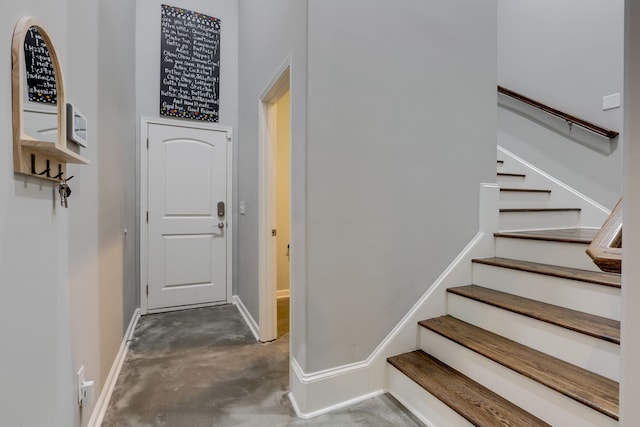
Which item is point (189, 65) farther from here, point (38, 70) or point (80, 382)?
point (80, 382)

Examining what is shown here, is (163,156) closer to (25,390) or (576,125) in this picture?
(25,390)

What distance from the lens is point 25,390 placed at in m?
0.83

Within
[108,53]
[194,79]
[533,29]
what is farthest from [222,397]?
[533,29]

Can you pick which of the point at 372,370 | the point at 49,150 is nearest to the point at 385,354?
the point at 372,370

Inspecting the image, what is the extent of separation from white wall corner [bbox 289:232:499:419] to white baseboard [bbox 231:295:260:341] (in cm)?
84

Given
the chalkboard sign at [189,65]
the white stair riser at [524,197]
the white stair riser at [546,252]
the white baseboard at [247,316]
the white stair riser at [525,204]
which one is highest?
the chalkboard sign at [189,65]

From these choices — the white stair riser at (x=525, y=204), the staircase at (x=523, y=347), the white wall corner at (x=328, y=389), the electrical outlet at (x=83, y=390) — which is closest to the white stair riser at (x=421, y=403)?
the staircase at (x=523, y=347)

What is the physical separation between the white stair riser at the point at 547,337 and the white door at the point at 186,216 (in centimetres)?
255

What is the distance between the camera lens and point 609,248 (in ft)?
2.43

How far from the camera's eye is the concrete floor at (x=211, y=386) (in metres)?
1.53

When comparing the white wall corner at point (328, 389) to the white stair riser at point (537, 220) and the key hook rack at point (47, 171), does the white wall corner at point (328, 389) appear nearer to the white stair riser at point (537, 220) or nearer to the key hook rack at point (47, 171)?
the key hook rack at point (47, 171)

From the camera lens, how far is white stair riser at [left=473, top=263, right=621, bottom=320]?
1396 millimetres

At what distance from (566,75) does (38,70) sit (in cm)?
385

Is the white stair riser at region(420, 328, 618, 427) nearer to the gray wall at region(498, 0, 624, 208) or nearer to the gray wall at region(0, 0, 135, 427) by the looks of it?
the gray wall at region(0, 0, 135, 427)
